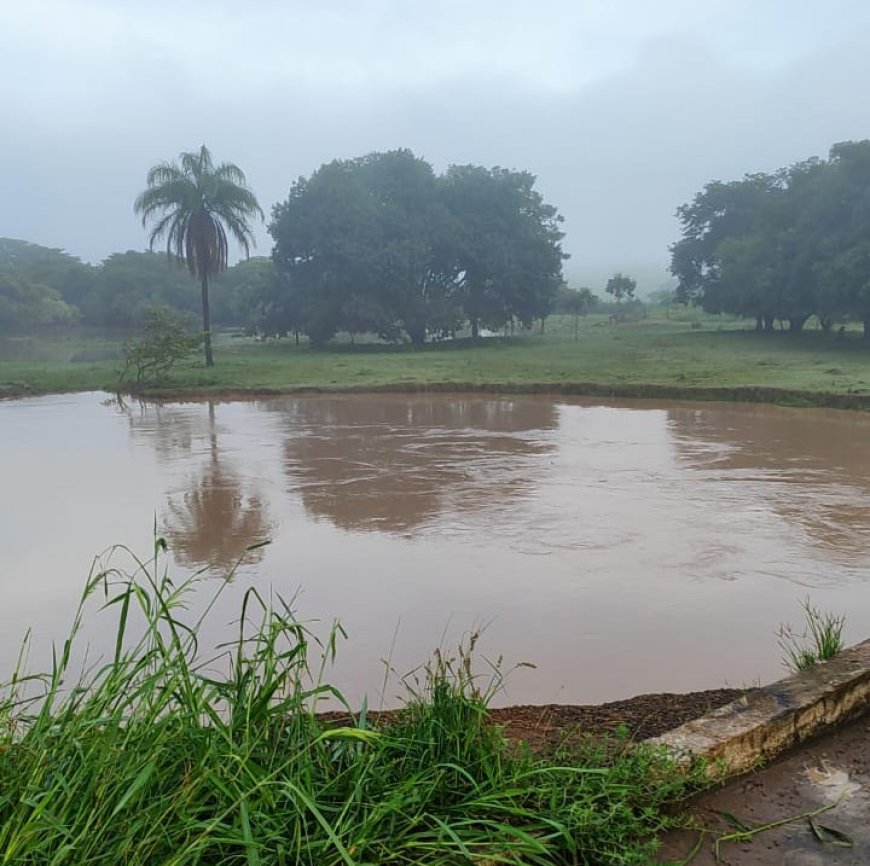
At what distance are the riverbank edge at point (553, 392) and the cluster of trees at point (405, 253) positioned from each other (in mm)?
9651

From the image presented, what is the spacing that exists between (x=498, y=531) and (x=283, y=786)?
517 cm

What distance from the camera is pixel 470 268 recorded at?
2986cm

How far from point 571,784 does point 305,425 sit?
39.2 feet

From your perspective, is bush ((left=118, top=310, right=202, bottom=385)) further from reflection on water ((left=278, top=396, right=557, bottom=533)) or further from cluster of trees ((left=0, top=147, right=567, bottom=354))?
cluster of trees ((left=0, top=147, right=567, bottom=354))

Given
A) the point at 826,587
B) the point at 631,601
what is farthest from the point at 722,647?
the point at 826,587

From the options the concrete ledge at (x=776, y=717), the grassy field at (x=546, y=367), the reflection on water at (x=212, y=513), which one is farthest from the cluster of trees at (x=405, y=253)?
the concrete ledge at (x=776, y=717)

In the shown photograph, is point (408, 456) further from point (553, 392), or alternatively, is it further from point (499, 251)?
point (499, 251)

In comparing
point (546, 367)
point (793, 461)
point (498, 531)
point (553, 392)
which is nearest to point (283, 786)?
point (498, 531)

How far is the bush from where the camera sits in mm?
18656

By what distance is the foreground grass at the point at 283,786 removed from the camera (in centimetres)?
176

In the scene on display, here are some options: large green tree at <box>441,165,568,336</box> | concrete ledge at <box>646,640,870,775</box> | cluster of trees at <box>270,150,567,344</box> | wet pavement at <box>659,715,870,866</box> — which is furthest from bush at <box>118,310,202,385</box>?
wet pavement at <box>659,715,870,866</box>

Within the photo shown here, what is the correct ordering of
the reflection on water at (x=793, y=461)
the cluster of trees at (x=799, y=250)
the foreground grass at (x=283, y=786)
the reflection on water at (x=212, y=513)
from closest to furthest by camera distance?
the foreground grass at (x=283, y=786) < the reflection on water at (x=212, y=513) < the reflection on water at (x=793, y=461) < the cluster of trees at (x=799, y=250)

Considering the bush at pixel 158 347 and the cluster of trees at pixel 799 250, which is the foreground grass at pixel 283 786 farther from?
the cluster of trees at pixel 799 250

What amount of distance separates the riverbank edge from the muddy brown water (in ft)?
2.54
